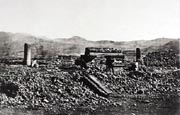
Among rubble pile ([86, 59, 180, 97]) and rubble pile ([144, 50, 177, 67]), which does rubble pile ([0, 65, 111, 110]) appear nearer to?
rubble pile ([86, 59, 180, 97])

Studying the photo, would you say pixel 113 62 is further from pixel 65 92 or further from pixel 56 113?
pixel 56 113

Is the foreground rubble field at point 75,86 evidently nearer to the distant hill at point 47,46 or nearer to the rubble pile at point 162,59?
the rubble pile at point 162,59

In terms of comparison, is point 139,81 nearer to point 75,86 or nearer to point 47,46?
point 75,86

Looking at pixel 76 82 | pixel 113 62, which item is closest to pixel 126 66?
pixel 113 62

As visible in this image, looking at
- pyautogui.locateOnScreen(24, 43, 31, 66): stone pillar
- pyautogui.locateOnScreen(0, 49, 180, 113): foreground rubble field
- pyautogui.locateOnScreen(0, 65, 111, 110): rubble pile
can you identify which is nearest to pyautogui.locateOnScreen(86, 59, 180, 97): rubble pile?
pyautogui.locateOnScreen(0, 49, 180, 113): foreground rubble field

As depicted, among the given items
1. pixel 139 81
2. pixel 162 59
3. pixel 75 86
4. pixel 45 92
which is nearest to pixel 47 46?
pixel 162 59

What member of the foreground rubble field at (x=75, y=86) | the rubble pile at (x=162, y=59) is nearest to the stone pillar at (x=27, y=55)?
the foreground rubble field at (x=75, y=86)
